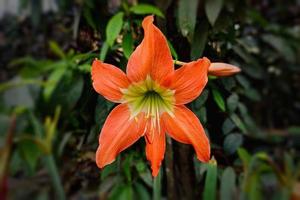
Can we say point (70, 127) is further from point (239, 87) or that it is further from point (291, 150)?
Result: point (291, 150)

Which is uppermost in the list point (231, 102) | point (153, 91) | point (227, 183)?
point (153, 91)

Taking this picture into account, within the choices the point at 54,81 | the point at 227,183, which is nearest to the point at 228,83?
the point at 227,183

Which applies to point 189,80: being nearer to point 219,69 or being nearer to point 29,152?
point 219,69

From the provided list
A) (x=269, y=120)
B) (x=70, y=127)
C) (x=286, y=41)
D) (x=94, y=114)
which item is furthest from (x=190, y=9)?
(x=269, y=120)

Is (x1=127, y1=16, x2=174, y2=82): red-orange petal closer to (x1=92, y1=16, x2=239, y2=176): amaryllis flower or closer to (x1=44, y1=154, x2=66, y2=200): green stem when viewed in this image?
(x1=92, y1=16, x2=239, y2=176): amaryllis flower

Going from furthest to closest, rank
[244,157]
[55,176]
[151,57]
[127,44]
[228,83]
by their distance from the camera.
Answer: [55,176], [244,157], [228,83], [127,44], [151,57]

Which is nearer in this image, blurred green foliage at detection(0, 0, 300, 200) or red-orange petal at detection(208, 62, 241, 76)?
red-orange petal at detection(208, 62, 241, 76)

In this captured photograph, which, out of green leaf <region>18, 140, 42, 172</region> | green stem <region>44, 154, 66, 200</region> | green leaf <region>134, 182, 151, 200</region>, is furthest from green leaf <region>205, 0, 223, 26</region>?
green leaf <region>18, 140, 42, 172</region>

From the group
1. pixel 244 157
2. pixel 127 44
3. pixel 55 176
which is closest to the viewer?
pixel 127 44
